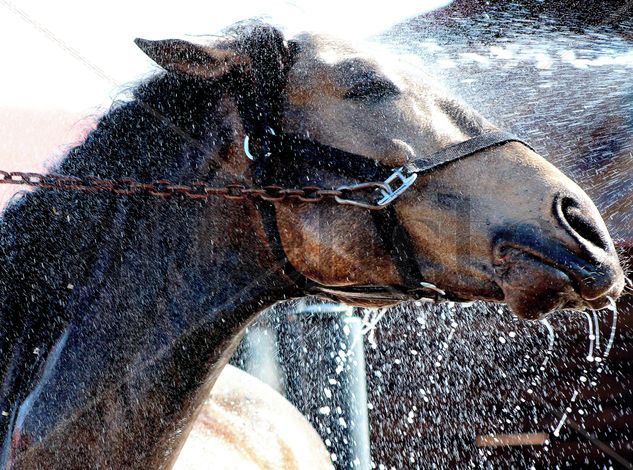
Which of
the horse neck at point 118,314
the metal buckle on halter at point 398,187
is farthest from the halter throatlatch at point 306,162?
the horse neck at point 118,314

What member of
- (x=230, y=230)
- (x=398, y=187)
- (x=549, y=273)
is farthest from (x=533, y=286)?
(x=230, y=230)

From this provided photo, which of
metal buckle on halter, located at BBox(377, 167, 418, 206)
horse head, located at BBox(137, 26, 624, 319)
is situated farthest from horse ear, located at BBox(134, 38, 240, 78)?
metal buckle on halter, located at BBox(377, 167, 418, 206)

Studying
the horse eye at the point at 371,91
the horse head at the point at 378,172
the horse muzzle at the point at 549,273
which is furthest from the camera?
the horse eye at the point at 371,91

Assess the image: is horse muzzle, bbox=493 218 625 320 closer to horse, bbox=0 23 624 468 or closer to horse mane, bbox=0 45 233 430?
horse, bbox=0 23 624 468

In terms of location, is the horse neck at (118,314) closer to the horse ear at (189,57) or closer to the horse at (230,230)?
the horse at (230,230)

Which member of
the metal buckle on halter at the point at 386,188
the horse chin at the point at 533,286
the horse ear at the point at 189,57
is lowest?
the horse chin at the point at 533,286

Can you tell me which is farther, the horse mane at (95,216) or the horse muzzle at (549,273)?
the horse mane at (95,216)

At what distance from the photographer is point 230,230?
150 cm

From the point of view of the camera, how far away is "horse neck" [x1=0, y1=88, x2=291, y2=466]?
1.38 m

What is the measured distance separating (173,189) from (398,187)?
0.45 m

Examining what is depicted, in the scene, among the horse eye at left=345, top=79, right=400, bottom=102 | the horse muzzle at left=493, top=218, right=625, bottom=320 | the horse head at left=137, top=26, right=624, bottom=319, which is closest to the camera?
the horse muzzle at left=493, top=218, right=625, bottom=320

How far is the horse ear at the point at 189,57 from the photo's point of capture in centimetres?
139

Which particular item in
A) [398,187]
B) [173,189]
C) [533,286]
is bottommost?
[533,286]

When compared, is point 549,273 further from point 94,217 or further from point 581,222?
point 94,217
